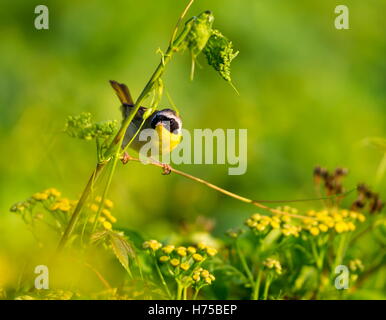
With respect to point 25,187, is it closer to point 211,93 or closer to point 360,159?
point 211,93

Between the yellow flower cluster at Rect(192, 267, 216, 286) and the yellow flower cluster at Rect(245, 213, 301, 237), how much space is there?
285 mm

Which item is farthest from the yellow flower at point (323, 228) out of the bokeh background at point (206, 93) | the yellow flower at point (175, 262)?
the bokeh background at point (206, 93)

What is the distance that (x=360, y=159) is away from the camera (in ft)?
12.7

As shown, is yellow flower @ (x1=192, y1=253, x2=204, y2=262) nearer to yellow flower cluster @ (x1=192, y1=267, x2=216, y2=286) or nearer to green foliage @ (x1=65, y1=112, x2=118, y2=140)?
yellow flower cluster @ (x1=192, y1=267, x2=216, y2=286)

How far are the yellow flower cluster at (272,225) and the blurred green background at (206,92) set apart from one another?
98 cm

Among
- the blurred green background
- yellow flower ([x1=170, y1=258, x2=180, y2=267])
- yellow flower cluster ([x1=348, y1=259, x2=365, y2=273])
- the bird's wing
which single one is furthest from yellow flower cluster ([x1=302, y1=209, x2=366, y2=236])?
the blurred green background

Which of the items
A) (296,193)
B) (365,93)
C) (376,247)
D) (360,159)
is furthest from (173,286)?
(365,93)

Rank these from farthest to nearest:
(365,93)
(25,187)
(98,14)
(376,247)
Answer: (365,93)
(98,14)
(25,187)
(376,247)

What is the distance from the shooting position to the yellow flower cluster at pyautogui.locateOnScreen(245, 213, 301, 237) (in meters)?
1.94

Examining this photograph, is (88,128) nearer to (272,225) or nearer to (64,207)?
(64,207)

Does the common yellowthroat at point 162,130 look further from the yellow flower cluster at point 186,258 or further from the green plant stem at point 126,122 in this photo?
the green plant stem at point 126,122

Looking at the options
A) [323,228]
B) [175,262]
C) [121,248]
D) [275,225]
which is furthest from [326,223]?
[121,248]

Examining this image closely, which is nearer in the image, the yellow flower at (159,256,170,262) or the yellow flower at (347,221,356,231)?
the yellow flower at (159,256,170,262)
